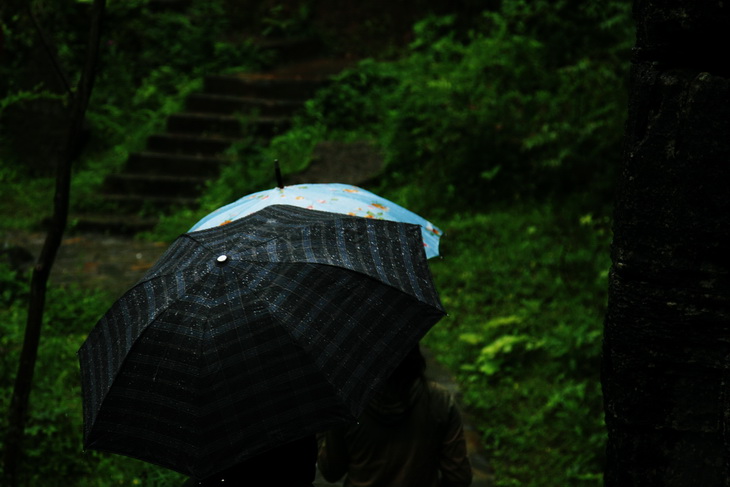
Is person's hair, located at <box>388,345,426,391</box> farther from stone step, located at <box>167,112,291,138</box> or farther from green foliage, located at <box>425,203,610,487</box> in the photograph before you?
stone step, located at <box>167,112,291,138</box>

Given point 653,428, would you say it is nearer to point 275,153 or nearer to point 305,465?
point 305,465

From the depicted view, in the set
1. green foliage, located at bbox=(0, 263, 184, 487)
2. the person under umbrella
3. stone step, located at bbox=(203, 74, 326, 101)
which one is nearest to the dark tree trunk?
the person under umbrella

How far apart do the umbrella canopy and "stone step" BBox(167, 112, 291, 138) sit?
8.07 meters

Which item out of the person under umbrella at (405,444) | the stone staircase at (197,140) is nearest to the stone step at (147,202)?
the stone staircase at (197,140)

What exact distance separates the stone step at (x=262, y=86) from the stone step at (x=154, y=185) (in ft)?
6.95

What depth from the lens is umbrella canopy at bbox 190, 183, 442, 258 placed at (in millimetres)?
3623

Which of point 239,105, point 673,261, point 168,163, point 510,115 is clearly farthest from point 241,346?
point 239,105

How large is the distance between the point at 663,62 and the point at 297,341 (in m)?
1.35

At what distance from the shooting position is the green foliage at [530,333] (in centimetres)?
549

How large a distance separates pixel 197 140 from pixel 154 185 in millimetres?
1029

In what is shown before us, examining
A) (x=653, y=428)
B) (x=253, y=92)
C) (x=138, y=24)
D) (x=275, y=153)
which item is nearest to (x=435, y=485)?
(x=653, y=428)

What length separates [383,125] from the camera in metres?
11.5

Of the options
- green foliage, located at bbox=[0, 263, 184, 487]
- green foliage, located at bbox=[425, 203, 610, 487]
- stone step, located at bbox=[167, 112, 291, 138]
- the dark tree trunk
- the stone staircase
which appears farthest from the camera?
stone step, located at bbox=[167, 112, 291, 138]

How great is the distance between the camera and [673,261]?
7.25 feet
